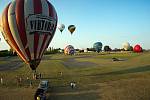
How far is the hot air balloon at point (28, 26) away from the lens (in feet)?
93.6

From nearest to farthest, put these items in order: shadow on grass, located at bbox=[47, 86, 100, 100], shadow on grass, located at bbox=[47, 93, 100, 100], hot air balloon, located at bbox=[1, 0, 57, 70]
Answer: shadow on grass, located at bbox=[47, 93, 100, 100], shadow on grass, located at bbox=[47, 86, 100, 100], hot air balloon, located at bbox=[1, 0, 57, 70]

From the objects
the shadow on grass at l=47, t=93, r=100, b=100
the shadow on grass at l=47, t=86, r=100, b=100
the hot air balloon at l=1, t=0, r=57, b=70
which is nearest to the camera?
the shadow on grass at l=47, t=93, r=100, b=100

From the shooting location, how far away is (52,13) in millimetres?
30344

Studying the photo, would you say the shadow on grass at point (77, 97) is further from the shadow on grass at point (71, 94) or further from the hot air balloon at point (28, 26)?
the hot air balloon at point (28, 26)

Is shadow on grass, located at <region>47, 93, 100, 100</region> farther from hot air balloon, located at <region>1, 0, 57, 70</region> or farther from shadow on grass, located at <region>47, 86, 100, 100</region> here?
hot air balloon, located at <region>1, 0, 57, 70</region>

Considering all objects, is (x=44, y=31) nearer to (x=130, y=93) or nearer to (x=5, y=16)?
(x=5, y=16)

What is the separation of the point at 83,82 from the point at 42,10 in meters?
11.2

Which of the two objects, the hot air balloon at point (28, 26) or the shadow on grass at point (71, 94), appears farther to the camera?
the hot air balloon at point (28, 26)

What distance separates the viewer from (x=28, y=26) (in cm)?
2852

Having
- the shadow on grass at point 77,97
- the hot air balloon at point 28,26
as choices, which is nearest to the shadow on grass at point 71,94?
the shadow on grass at point 77,97

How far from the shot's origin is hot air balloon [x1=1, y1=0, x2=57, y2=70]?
93.6ft

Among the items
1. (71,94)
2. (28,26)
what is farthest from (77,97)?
→ (28,26)

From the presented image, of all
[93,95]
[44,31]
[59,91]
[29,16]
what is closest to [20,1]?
[29,16]

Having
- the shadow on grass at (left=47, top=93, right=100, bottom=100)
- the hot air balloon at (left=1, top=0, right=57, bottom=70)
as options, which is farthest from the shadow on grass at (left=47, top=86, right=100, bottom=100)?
the hot air balloon at (left=1, top=0, right=57, bottom=70)
